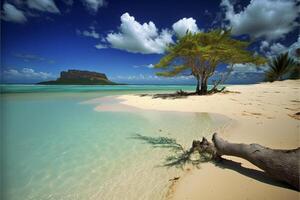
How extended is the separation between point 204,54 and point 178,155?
12442mm

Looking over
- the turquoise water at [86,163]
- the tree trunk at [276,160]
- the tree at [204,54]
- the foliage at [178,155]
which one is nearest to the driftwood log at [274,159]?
the tree trunk at [276,160]

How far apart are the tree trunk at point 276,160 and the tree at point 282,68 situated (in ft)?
139

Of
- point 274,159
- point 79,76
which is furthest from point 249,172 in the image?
point 79,76

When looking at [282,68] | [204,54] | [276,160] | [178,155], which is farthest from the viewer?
[282,68]

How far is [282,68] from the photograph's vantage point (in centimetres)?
3516

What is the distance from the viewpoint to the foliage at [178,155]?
3.08 metres

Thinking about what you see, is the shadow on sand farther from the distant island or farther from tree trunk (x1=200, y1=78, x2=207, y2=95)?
the distant island

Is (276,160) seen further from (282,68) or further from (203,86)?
(282,68)

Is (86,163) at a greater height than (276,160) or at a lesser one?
lesser

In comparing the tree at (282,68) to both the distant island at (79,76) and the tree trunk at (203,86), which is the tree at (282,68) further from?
the distant island at (79,76)

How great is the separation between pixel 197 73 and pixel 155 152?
15051 mm

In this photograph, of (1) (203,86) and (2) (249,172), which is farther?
(1) (203,86)

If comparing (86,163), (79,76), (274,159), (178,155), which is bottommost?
(86,163)

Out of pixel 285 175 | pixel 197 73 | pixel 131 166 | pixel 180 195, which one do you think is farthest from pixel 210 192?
pixel 197 73
